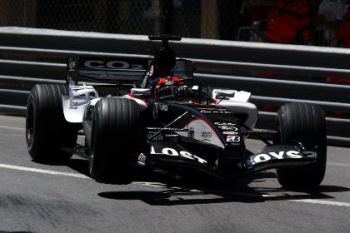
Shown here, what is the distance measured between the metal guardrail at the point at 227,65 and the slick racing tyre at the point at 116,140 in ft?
13.9

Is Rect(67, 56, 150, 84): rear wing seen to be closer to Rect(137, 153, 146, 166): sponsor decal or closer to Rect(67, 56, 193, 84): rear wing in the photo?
Rect(67, 56, 193, 84): rear wing

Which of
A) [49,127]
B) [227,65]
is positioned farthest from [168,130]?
[227,65]

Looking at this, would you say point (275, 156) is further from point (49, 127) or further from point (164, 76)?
point (49, 127)

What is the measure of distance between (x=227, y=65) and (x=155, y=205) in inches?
190

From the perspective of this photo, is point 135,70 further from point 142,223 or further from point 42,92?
point 142,223

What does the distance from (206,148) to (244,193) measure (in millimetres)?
534

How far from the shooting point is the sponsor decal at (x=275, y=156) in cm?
829

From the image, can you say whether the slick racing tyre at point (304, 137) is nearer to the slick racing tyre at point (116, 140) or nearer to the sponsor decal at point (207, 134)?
the sponsor decal at point (207, 134)

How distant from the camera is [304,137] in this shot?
857cm

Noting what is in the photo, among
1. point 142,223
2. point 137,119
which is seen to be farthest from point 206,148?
point 142,223

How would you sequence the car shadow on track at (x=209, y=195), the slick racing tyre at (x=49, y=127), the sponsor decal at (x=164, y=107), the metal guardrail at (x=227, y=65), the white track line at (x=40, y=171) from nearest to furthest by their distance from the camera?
the car shadow on track at (x=209, y=195) < the sponsor decal at (x=164, y=107) < the white track line at (x=40, y=171) < the slick racing tyre at (x=49, y=127) < the metal guardrail at (x=227, y=65)

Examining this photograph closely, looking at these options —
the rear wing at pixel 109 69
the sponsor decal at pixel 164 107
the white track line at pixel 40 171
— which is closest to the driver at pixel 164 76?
the sponsor decal at pixel 164 107

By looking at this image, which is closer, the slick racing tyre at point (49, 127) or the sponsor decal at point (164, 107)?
the sponsor decal at point (164, 107)

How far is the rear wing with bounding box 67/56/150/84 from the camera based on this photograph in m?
10.2
